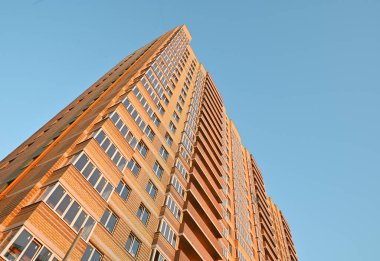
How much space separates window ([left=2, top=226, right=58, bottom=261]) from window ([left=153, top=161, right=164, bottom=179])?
13.6 m

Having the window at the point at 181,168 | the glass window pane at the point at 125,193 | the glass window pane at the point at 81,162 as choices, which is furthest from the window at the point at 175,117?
the glass window pane at the point at 81,162

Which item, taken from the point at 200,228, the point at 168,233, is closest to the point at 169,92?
the point at 200,228

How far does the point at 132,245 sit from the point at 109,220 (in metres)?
2.53

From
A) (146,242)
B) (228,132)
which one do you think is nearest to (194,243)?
(146,242)

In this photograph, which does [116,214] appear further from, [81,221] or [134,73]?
[134,73]

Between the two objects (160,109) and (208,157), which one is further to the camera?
(208,157)

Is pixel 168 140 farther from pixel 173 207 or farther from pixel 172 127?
pixel 173 207

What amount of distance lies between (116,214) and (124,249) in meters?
2.30

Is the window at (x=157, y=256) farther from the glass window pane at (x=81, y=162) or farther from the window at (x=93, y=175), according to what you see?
the glass window pane at (x=81, y=162)

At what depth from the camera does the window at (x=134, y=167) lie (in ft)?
79.1

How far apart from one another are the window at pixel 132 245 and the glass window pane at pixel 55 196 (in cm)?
607

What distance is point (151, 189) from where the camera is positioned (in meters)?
25.6

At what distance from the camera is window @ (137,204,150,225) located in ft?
74.8

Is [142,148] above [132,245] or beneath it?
above
